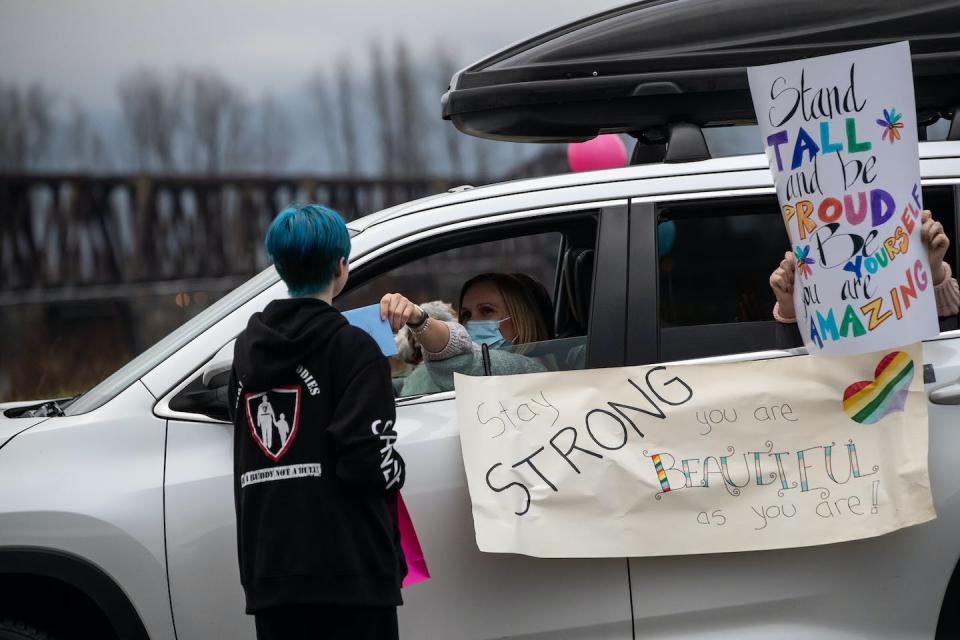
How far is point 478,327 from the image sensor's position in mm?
3260

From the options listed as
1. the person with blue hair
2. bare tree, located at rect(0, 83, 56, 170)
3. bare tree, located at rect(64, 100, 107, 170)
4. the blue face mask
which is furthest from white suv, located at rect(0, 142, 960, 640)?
bare tree, located at rect(64, 100, 107, 170)

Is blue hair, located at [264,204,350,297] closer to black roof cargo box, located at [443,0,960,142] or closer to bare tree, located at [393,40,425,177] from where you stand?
black roof cargo box, located at [443,0,960,142]

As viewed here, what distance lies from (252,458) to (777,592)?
1469 mm

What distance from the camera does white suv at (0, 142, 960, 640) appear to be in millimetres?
2557

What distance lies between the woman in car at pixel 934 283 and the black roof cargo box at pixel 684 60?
1.89 ft

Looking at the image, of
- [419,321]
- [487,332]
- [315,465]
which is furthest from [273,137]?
[315,465]

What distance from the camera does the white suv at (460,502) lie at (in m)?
2.56

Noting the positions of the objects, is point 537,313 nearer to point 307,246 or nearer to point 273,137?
point 307,246

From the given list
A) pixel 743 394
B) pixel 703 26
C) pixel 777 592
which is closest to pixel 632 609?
pixel 777 592

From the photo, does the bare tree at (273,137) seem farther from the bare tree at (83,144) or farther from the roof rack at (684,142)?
the roof rack at (684,142)

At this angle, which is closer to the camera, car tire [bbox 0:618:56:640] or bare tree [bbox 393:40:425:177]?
car tire [bbox 0:618:56:640]

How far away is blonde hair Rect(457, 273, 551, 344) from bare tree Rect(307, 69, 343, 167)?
9.80m

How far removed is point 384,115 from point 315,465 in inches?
462

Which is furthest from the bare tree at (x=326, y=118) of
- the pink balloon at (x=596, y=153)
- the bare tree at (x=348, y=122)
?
the pink balloon at (x=596, y=153)
